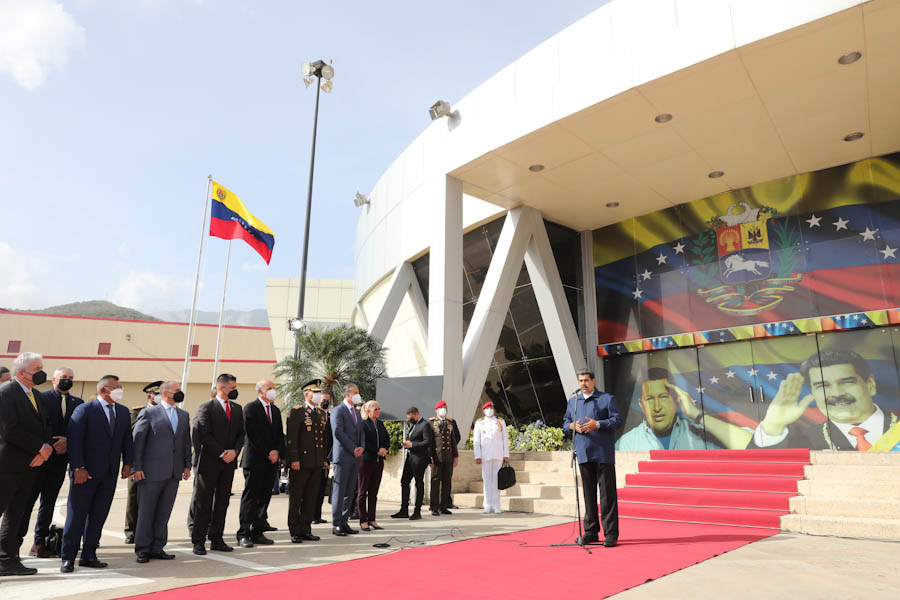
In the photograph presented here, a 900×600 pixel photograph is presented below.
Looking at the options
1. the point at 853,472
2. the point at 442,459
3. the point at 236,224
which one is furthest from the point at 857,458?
the point at 236,224

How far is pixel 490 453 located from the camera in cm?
1035

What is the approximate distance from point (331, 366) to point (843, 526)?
1094 centimetres

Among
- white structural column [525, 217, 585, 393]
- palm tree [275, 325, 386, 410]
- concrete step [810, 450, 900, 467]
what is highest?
white structural column [525, 217, 585, 393]

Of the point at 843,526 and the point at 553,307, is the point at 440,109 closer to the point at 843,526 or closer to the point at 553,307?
the point at 553,307

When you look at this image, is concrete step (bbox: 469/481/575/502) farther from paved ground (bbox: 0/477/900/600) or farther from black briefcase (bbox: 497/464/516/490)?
paved ground (bbox: 0/477/900/600)

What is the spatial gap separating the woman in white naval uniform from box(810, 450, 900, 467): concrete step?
5127 mm

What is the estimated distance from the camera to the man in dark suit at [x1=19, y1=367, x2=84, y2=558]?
613 centimetres

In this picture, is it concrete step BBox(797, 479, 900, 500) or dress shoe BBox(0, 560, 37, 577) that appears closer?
dress shoe BBox(0, 560, 37, 577)

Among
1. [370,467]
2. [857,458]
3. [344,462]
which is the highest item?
[857,458]

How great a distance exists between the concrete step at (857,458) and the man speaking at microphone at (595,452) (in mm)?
5014

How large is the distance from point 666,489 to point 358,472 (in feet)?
16.3

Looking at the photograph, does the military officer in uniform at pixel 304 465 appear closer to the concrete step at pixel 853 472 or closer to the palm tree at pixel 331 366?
the palm tree at pixel 331 366

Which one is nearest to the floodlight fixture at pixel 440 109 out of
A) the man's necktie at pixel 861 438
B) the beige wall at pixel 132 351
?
the man's necktie at pixel 861 438

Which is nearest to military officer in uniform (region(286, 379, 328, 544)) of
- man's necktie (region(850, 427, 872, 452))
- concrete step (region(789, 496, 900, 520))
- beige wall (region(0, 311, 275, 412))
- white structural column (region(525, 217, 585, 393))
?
concrete step (region(789, 496, 900, 520))
